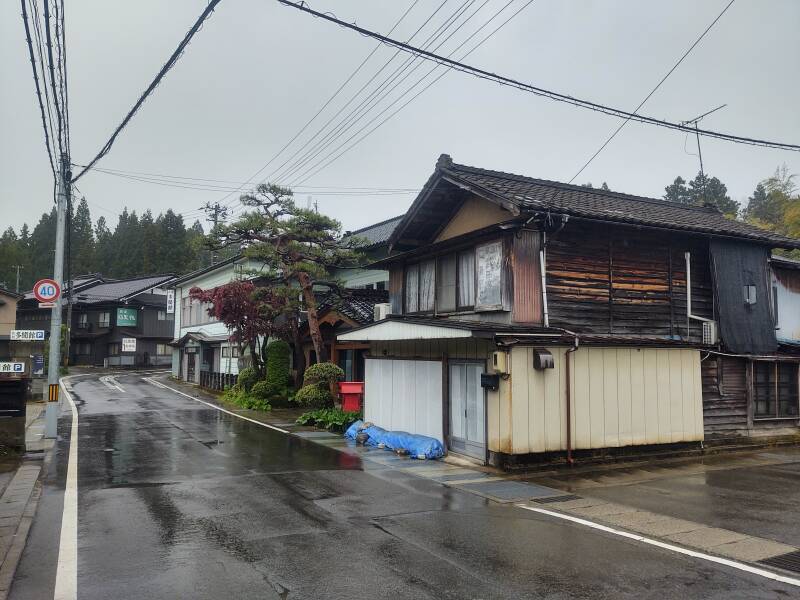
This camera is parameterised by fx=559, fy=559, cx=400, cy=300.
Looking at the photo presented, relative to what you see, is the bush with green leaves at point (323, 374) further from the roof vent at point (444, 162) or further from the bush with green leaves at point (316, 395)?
the roof vent at point (444, 162)

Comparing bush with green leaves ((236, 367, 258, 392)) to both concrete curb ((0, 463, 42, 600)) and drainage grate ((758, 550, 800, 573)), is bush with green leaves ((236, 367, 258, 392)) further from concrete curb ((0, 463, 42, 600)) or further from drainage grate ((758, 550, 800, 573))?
drainage grate ((758, 550, 800, 573))

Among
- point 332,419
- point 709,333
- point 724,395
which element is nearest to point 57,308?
point 332,419

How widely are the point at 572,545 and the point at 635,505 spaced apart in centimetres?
257

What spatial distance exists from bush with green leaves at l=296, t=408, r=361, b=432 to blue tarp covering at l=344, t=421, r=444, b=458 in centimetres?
143

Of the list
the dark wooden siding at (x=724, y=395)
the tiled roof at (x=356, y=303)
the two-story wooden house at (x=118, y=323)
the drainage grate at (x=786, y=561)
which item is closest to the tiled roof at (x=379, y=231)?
the tiled roof at (x=356, y=303)

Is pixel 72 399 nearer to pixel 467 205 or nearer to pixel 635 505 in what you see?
pixel 467 205

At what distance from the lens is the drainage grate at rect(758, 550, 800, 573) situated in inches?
250

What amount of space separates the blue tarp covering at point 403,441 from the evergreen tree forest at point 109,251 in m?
63.5

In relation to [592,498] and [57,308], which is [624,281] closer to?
[592,498]

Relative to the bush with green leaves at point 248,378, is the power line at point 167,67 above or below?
above

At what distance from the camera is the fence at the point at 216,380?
3184 cm

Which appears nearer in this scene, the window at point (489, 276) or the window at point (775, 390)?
the window at point (489, 276)

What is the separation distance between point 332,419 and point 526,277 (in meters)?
8.47

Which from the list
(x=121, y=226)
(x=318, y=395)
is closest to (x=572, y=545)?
(x=318, y=395)
